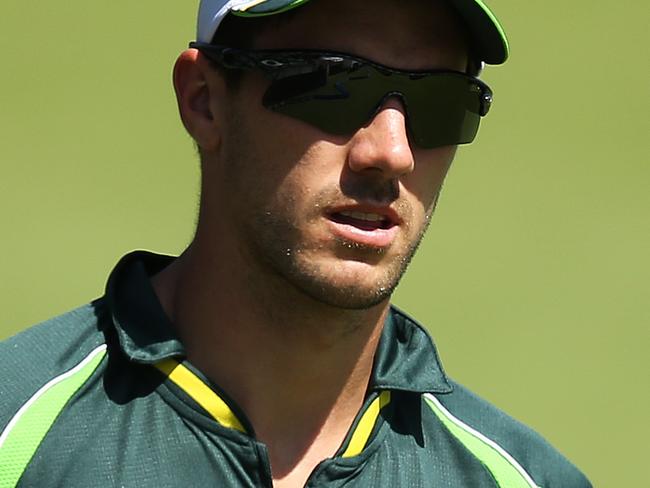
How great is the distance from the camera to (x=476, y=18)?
260 cm

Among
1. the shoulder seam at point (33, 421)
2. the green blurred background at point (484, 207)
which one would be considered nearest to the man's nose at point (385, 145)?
the shoulder seam at point (33, 421)

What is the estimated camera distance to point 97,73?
5.55 m

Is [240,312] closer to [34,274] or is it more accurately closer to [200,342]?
[200,342]

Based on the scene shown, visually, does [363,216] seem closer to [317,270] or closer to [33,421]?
[317,270]

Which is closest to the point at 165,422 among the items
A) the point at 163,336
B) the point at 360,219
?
the point at 163,336

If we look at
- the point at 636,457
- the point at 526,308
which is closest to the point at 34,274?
the point at 526,308

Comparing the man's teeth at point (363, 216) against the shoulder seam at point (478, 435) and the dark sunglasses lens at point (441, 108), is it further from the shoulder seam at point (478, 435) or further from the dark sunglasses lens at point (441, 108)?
the shoulder seam at point (478, 435)

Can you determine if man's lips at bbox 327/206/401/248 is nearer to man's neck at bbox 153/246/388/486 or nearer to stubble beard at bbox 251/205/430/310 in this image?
stubble beard at bbox 251/205/430/310

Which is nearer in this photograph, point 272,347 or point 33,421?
point 33,421

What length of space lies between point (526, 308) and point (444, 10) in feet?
9.31

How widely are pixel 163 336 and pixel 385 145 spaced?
48cm

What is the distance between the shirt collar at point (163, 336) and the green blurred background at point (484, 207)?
2.31 metres

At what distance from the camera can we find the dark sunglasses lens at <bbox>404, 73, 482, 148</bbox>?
2578 mm

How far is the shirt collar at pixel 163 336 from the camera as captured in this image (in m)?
2.56
